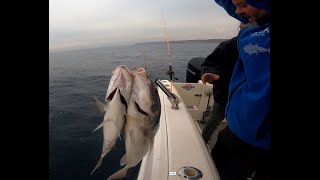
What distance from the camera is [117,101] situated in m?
1.17

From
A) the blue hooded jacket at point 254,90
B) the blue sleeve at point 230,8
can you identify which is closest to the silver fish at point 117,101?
the blue hooded jacket at point 254,90

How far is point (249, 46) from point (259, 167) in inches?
32.4

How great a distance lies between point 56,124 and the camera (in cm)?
793

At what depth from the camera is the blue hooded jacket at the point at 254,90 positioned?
4.47 feet

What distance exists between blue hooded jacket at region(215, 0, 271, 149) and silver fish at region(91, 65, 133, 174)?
2.44ft

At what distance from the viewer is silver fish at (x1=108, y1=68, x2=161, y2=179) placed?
47.4 inches

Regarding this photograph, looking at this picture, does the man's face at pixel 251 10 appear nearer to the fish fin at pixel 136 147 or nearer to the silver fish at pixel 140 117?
the silver fish at pixel 140 117

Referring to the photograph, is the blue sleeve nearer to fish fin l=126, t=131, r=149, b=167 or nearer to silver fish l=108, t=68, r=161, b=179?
silver fish l=108, t=68, r=161, b=179

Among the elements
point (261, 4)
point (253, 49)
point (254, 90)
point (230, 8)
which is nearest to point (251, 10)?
point (261, 4)

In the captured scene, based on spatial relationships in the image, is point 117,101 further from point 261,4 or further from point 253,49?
point 261,4

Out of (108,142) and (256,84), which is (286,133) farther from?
(108,142)

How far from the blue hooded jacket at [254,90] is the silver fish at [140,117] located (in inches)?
23.7

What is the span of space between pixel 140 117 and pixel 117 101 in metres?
0.14
